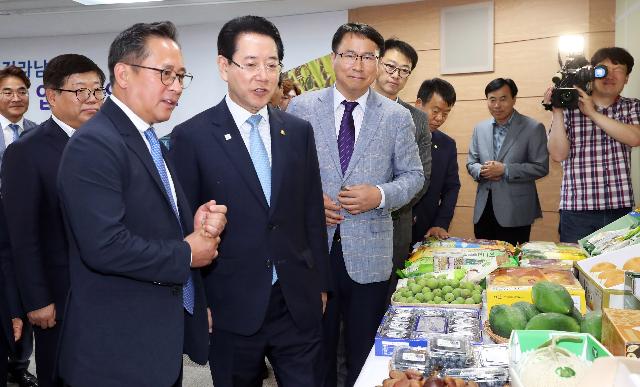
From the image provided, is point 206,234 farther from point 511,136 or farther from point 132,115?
point 511,136

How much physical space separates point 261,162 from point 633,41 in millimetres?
3526

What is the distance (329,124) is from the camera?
7.44ft

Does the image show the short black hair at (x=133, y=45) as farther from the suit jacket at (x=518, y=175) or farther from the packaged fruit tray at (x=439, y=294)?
the suit jacket at (x=518, y=175)

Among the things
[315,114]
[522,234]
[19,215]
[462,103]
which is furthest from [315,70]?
[19,215]

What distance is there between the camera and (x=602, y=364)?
0.90 m

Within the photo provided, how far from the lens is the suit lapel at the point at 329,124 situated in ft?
7.31

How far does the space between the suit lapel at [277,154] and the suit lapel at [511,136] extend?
2.37 meters

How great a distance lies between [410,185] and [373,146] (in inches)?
8.1

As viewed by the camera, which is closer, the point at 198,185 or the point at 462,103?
the point at 198,185

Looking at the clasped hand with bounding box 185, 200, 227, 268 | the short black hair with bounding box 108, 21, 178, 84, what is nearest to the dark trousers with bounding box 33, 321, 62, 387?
the clasped hand with bounding box 185, 200, 227, 268

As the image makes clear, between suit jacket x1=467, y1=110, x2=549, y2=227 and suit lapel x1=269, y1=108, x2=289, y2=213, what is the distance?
7.29ft

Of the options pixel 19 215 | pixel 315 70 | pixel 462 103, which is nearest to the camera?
pixel 19 215

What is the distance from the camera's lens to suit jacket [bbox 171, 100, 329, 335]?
174cm

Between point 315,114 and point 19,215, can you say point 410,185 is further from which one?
point 19,215
